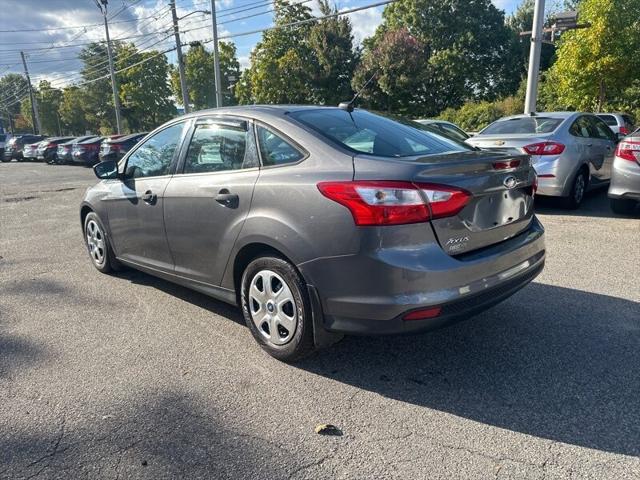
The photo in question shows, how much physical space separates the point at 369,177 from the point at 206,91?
5699 cm

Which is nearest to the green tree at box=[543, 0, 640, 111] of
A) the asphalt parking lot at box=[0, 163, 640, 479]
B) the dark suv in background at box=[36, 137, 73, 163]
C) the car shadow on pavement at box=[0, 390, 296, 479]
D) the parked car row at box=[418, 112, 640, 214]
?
the parked car row at box=[418, 112, 640, 214]

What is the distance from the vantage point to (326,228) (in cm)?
270

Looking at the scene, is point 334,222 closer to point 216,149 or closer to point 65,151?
point 216,149

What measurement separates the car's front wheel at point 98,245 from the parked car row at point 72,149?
16065mm

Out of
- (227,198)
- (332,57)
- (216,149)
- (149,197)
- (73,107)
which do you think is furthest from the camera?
(73,107)

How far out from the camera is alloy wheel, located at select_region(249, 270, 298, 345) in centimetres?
304

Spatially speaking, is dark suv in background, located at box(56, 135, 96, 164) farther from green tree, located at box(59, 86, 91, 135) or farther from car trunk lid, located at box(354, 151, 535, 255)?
green tree, located at box(59, 86, 91, 135)

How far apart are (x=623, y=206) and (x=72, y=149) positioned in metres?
24.8

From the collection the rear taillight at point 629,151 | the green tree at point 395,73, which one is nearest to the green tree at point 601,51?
the rear taillight at point 629,151

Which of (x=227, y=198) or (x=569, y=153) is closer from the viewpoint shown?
(x=227, y=198)

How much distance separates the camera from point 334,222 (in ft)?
8.76

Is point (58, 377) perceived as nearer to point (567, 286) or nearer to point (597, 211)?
point (567, 286)

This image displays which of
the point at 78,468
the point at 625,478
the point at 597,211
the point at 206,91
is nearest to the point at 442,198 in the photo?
the point at 625,478

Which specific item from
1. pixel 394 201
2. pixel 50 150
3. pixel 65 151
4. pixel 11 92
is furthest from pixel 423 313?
pixel 11 92
